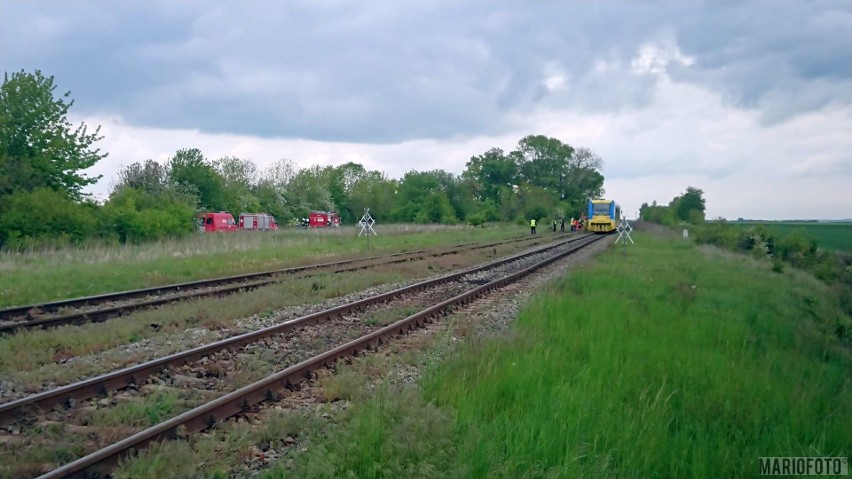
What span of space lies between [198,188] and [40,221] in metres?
40.9

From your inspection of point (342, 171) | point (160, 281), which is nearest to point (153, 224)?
point (160, 281)

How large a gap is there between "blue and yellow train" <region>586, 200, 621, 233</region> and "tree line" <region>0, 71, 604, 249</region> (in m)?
17.8

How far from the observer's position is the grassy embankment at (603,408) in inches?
222

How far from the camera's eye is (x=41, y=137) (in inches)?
1522

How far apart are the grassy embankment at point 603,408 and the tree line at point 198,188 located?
2880 centimetres

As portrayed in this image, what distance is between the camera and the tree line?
33562mm

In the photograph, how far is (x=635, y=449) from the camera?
19.3 ft

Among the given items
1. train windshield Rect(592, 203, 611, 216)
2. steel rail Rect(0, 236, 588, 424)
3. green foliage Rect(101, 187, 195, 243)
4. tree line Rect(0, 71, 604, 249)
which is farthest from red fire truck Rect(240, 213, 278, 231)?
steel rail Rect(0, 236, 588, 424)

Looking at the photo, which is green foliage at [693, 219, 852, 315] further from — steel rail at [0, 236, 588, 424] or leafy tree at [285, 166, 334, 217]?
leafy tree at [285, 166, 334, 217]

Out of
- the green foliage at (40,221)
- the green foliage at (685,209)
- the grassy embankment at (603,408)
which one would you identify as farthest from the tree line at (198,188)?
the grassy embankment at (603,408)

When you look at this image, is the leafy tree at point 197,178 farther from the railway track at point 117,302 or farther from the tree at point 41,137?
the railway track at point 117,302

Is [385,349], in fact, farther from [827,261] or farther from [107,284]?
[827,261]

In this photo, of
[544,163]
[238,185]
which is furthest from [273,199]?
[544,163]

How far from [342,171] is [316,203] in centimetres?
2321
